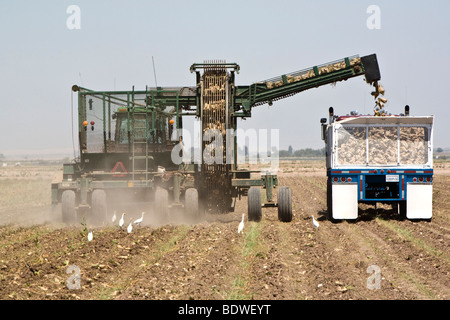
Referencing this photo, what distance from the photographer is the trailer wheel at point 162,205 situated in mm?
16297

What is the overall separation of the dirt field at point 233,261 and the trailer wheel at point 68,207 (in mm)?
646

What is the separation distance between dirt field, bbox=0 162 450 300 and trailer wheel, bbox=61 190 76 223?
2.12 feet

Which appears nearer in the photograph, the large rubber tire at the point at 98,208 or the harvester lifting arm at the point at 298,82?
the large rubber tire at the point at 98,208

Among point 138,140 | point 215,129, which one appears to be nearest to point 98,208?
point 138,140

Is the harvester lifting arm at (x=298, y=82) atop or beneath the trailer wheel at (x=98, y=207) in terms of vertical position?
atop

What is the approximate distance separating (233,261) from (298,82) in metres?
9.21

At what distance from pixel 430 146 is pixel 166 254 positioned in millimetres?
8346

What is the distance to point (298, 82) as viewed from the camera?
18.4 m

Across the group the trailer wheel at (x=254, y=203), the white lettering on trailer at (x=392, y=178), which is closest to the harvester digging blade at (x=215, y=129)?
the trailer wheel at (x=254, y=203)
